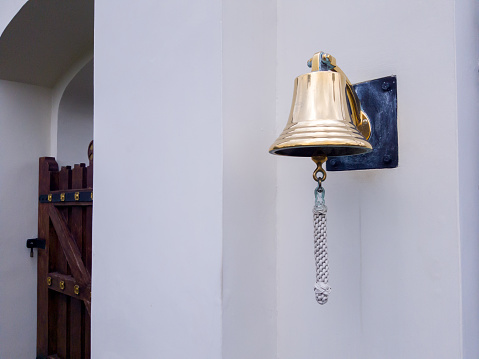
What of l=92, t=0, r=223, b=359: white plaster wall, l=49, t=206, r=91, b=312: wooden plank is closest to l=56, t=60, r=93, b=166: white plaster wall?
l=49, t=206, r=91, b=312: wooden plank

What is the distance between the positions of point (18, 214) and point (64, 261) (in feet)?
1.26

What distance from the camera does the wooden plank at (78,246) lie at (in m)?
1.54

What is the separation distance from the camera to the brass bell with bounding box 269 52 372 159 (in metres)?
0.52

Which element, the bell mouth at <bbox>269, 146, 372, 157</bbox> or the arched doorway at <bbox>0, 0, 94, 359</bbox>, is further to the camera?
the arched doorway at <bbox>0, 0, 94, 359</bbox>

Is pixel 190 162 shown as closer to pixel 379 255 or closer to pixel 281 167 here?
pixel 281 167

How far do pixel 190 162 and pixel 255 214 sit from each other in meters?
0.17

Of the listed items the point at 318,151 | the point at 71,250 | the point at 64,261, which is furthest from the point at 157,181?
the point at 64,261

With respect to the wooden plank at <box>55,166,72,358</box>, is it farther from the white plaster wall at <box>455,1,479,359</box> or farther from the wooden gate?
the white plaster wall at <box>455,1,479,359</box>

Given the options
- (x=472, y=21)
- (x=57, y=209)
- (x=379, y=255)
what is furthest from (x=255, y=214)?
(x=57, y=209)

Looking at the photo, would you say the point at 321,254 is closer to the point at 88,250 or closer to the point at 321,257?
the point at 321,257

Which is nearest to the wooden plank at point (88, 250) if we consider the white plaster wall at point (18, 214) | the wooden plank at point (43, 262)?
the wooden plank at point (43, 262)

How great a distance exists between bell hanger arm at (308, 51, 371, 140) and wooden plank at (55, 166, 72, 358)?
1.40 metres

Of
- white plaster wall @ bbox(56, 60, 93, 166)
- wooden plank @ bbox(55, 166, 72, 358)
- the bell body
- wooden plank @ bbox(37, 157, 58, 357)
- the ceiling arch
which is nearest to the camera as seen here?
the bell body

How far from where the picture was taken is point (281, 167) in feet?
2.59
